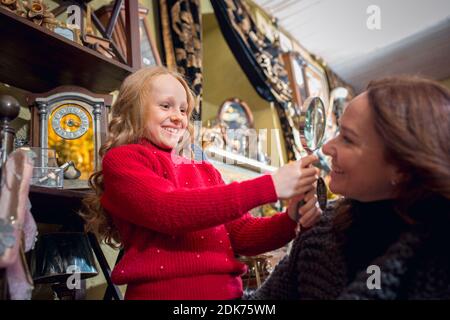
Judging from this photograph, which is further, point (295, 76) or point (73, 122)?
point (295, 76)

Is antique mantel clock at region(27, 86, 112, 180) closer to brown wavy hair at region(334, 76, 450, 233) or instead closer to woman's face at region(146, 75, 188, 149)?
woman's face at region(146, 75, 188, 149)

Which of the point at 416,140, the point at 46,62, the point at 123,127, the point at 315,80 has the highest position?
the point at 315,80

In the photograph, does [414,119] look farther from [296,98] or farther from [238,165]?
[296,98]

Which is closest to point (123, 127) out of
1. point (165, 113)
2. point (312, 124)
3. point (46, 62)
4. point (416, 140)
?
point (165, 113)

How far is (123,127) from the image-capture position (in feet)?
3.98

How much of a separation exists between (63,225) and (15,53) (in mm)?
601

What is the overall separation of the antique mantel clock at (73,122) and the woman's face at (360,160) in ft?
2.64

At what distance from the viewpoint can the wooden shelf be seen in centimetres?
117

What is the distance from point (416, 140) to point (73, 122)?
40.7 inches

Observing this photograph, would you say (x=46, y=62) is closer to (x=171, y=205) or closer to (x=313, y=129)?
→ (x=171, y=205)

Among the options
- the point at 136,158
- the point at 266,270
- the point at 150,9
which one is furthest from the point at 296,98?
the point at 136,158

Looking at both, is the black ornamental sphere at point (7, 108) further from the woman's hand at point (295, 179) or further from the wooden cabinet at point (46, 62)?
the woman's hand at point (295, 179)

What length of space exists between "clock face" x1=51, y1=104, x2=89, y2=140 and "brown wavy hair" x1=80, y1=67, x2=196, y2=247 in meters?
0.19

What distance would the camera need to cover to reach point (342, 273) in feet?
2.77
